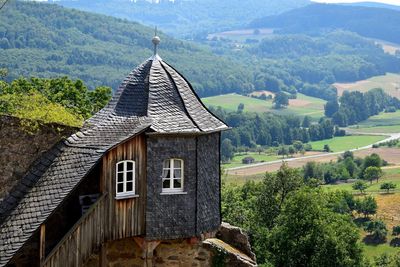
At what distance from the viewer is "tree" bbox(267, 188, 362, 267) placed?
4256 cm

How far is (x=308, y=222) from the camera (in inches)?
1719

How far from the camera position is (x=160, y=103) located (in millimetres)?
21156

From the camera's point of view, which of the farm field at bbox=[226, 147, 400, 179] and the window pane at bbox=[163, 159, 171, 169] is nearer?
the window pane at bbox=[163, 159, 171, 169]

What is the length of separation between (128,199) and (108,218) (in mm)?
708

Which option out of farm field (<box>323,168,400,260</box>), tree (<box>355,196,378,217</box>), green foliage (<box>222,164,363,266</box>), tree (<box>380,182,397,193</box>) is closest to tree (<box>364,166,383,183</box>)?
farm field (<box>323,168,400,260</box>)

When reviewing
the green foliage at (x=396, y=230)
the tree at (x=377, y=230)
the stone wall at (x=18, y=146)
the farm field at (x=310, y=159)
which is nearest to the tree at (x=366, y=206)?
the tree at (x=377, y=230)

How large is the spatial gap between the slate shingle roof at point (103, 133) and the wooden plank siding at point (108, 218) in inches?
16.5

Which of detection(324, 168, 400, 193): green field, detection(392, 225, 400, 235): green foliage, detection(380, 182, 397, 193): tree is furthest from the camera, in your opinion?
detection(324, 168, 400, 193): green field

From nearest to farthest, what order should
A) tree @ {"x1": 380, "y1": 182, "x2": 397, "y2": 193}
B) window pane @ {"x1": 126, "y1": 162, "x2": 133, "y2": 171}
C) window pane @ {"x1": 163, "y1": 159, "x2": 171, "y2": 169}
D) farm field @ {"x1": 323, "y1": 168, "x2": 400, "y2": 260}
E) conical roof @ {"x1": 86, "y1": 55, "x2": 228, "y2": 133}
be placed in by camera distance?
1. window pane @ {"x1": 126, "y1": 162, "x2": 133, "y2": 171}
2. window pane @ {"x1": 163, "y1": 159, "x2": 171, "y2": 169}
3. conical roof @ {"x1": 86, "y1": 55, "x2": 228, "y2": 133}
4. farm field @ {"x1": 323, "y1": 168, "x2": 400, "y2": 260}
5. tree @ {"x1": 380, "y1": 182, "x2": 397, "y2": 193}

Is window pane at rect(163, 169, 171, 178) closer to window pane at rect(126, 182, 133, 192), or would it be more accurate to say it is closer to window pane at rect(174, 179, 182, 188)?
window pane at rect(174, 179, 182, 188)

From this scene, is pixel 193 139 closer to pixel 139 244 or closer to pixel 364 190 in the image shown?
pixel 139 244

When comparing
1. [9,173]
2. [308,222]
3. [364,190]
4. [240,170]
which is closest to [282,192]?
[308,222]

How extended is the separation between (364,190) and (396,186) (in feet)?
21.9

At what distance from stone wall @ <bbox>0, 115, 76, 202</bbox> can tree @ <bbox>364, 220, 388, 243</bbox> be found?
279 ft
